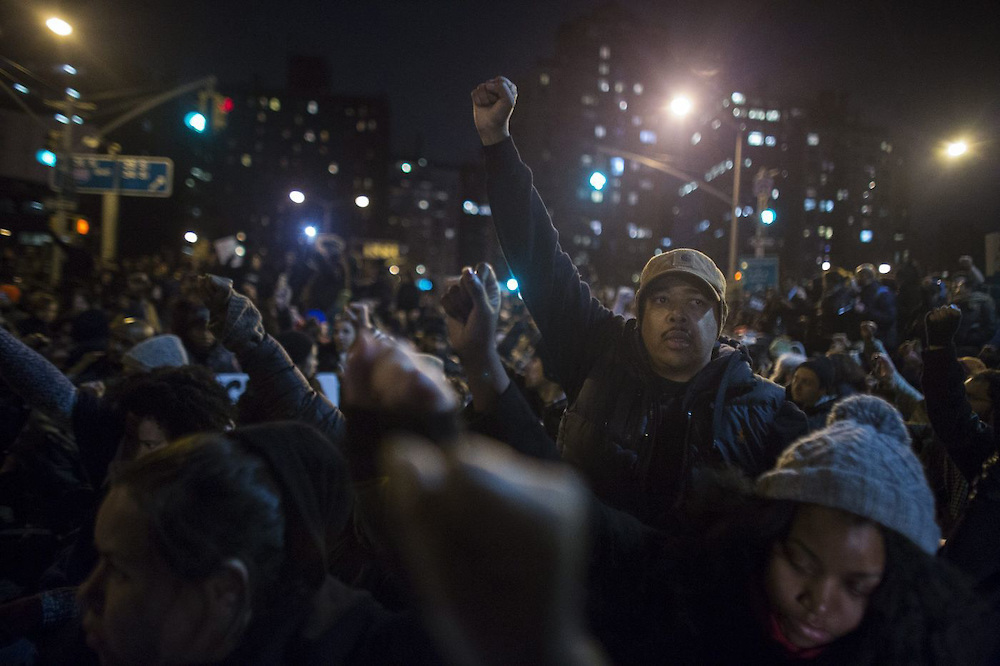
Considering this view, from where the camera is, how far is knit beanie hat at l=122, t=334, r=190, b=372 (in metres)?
4.80

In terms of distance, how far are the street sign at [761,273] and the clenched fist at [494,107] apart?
439 inches

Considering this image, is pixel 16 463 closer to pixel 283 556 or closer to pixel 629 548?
A: pixel 283 556

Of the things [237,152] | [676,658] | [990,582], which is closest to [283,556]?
[676,658]

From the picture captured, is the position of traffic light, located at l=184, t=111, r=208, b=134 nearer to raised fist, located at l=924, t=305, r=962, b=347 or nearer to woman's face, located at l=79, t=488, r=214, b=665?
raised fist, located at l=924, t=305, r=962, b=347

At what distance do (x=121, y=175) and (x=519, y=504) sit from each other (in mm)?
18067

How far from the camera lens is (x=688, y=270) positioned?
8.45ft

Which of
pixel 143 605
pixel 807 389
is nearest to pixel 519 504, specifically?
pixel 143 605

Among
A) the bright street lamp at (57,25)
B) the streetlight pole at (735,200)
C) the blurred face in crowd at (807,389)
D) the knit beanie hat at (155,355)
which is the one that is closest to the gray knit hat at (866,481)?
the blurred face in crowd at (807,389)

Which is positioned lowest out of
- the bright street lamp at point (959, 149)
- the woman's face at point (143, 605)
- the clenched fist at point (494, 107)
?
the woman's face at point (143, 605)

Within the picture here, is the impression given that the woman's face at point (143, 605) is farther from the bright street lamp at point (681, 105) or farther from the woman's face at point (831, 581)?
the bright street lamp at point (681, 105)

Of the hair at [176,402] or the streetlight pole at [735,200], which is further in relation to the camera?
the streetlight pole at [735,200]

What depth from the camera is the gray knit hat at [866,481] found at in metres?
1.70

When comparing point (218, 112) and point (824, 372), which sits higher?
point (218, 112)

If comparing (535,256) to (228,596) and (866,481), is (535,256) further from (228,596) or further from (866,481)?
(228,596)
